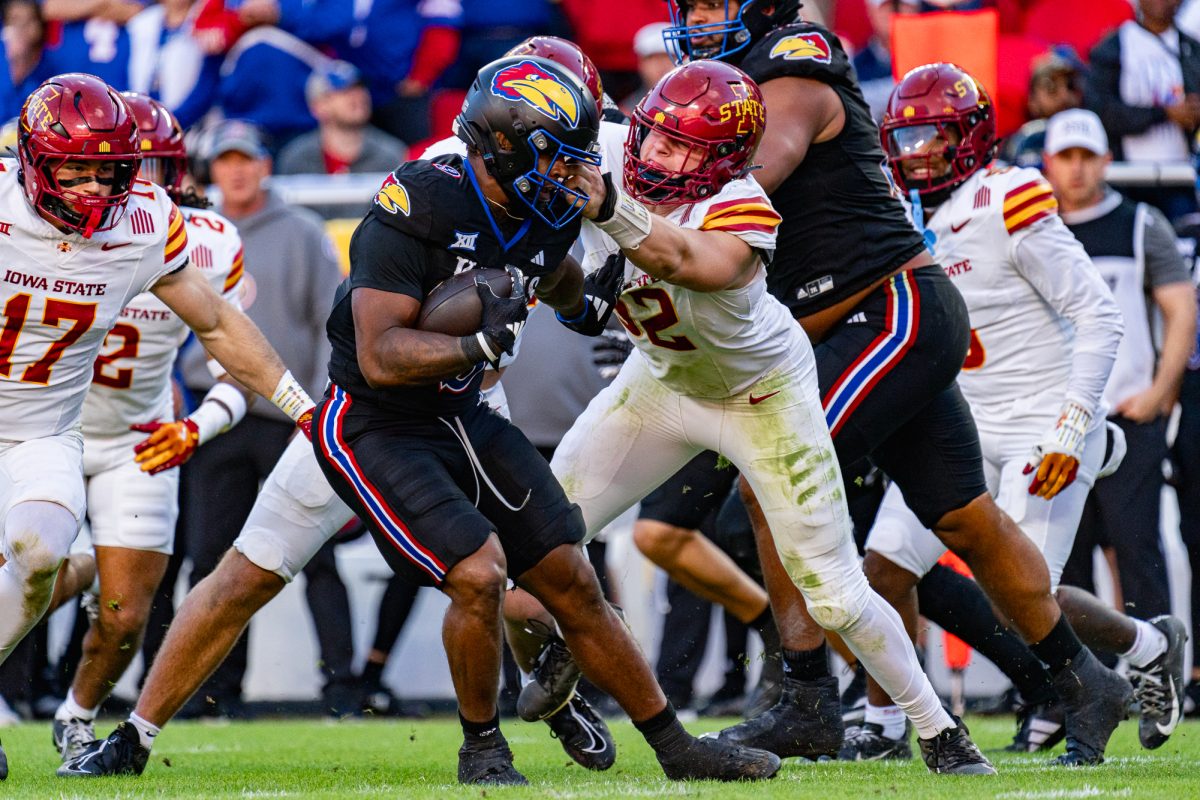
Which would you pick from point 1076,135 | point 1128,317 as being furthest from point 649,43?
point 1128,317

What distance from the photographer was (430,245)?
4.43 meters

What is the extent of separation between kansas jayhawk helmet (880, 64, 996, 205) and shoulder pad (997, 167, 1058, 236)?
0.58 feet

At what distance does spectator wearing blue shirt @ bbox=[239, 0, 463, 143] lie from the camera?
10391mm

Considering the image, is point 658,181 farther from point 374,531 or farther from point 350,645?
point 350,645

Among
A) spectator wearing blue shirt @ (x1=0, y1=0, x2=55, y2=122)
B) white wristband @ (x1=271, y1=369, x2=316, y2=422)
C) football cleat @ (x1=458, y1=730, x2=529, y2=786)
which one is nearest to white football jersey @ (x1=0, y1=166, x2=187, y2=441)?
white wristband @ (x1=271, y1=369, x2=316, y2=422)

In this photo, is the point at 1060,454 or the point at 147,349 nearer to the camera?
the point at 1060,454

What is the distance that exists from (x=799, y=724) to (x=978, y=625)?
1.01m

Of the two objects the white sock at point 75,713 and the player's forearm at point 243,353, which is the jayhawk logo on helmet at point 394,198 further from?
the white sock at point 75,713

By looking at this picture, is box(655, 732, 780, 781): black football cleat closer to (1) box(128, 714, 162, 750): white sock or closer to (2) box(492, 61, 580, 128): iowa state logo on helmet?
(1) box(128, 714, 162, 750): white sock

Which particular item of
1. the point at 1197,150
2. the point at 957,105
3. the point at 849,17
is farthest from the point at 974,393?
the point at 849,17

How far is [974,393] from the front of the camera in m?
6.21

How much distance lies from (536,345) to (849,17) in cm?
404

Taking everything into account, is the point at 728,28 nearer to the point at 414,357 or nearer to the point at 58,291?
the point at 414,357

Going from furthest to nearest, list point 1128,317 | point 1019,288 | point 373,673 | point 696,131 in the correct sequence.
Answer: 1. point 373,673
2. point 1128,317
3. point 1019,288
4. point 696,131
